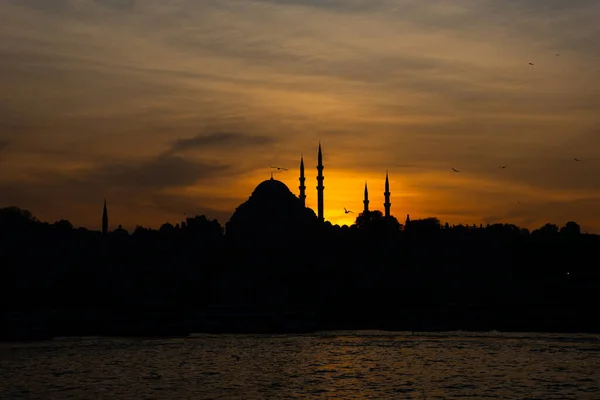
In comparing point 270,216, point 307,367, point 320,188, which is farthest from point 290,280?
point 307,367

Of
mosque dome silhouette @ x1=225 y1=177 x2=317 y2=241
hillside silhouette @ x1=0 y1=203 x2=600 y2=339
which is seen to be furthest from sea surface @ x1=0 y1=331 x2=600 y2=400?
mosque dome silhouette @ x1=225 y1=177 x2=317 y2=241

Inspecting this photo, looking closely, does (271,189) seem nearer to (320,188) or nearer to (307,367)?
(320,188)

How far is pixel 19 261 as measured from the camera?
10306 centimetres

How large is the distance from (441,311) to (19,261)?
138 feet

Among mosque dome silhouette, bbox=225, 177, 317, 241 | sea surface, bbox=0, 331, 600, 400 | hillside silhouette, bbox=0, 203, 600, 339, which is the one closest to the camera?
sea surface, bbox=0, 331, 600, 400

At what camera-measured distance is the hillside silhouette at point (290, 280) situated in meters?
83.0

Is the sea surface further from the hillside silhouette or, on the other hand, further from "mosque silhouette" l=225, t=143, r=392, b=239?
"mosque silhouette" l=225, t=143, r=392, b=239

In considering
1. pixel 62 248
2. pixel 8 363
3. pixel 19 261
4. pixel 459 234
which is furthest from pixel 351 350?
pixel 459 234

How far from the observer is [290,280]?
336ft

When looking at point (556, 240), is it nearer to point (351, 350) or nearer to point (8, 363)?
point (351, 350)

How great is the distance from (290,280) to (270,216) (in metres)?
21.5

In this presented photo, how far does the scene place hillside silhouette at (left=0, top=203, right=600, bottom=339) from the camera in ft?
272

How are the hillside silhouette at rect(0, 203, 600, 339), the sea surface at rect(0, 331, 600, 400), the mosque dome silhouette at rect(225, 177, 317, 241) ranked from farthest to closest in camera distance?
the mosque dome silhouette at rect(225, 177, 317, 241) < the hillside silhouette at rect(0, 203, 600, 339) < the sea surface at rect(0, 331, 600, 400)

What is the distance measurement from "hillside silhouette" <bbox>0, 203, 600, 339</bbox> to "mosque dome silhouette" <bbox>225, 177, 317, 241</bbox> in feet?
0.83
